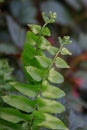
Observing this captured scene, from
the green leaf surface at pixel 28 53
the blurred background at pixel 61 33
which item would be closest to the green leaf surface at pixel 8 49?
the blurred background at pixel 61 33

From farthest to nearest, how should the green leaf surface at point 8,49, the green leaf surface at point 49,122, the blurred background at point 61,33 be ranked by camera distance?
the blurred background at point 61,33, the green leaf surface at point 8,49, the green leaf surface at point 49,122

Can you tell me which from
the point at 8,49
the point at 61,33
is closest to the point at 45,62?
the point at 8,49

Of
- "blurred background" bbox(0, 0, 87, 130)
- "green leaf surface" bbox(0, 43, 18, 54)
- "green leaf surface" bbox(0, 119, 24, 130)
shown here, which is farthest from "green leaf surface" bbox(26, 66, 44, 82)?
"green leaf surface" bbox(0, 43, 18, 54)

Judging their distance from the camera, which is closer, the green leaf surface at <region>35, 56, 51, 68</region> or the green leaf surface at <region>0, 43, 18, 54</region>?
the green leaf surface at <region>35, 56, 51, 68</region>

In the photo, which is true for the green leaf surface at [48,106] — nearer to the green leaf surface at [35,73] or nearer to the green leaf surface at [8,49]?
the green leaf surface at [35,73]

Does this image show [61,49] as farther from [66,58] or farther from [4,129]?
[66,58]

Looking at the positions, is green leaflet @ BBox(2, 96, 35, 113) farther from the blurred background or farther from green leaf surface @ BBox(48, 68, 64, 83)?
the blurred background

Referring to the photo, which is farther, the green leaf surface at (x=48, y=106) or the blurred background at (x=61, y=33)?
the blurred background at (x=61, y=33)
